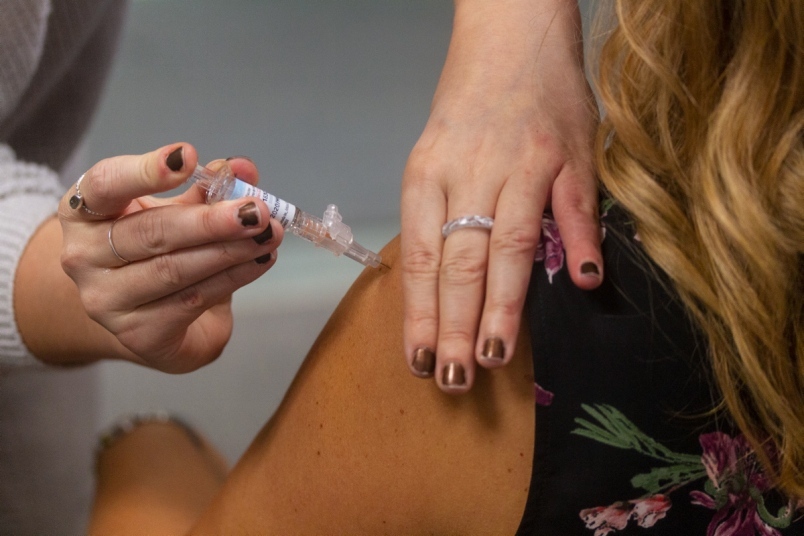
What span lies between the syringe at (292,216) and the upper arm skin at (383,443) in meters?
0.03

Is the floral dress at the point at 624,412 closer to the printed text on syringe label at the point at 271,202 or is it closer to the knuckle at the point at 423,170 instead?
the knuckle at the point at 423,170

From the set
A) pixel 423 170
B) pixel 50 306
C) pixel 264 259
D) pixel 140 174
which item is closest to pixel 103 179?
pixel 140 174

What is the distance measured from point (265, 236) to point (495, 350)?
19cm

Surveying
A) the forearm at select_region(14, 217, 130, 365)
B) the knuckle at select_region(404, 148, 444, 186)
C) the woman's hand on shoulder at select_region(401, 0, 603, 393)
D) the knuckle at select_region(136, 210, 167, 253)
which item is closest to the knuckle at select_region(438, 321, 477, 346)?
the woman's hand on shoulder at select_region(401, 0, 603, 393)

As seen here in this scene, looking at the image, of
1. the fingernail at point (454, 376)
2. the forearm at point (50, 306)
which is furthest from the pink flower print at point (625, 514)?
the forearm at point (50, 306)

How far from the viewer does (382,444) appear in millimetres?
523

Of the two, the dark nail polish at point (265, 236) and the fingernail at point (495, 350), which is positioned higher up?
the dark nail polish at point (265, 236)

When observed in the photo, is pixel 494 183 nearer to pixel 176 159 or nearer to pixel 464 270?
pixel 464 270

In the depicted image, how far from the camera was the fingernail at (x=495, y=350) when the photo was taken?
44cm

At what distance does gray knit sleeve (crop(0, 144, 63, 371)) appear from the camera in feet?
2.42

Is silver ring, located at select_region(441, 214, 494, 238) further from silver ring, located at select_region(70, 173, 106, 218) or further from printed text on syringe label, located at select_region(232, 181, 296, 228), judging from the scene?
silver ring, located at select_region(70, 173, 106, 218)

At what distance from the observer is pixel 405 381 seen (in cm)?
51

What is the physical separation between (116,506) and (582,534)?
0.63 meters

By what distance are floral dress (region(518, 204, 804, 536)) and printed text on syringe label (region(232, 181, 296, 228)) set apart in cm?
21
